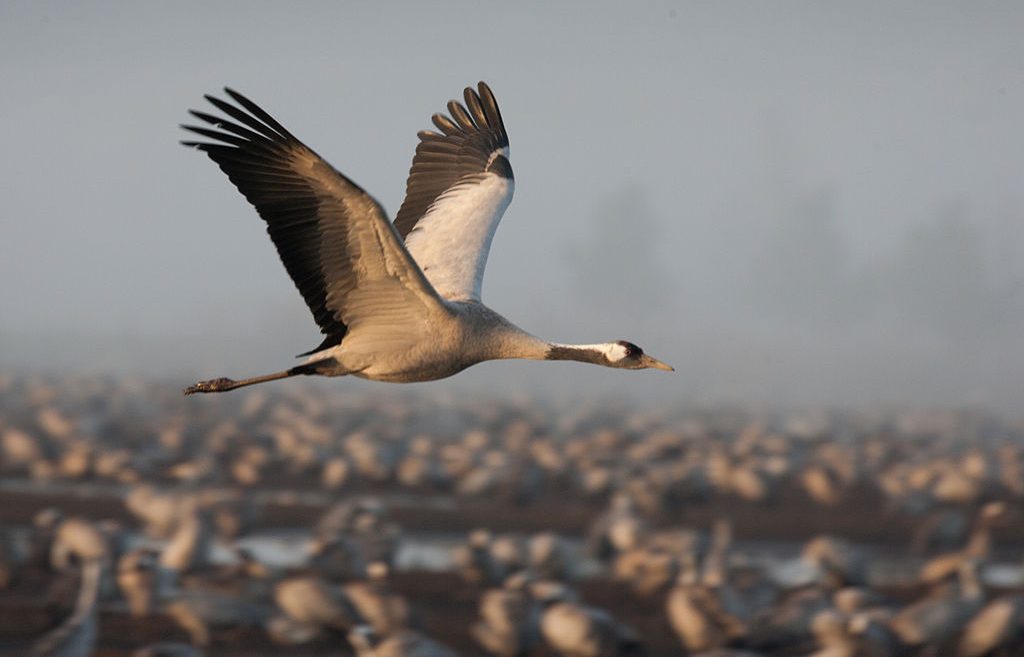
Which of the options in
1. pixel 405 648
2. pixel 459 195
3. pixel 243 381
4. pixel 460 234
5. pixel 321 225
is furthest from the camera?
pixel 405 648

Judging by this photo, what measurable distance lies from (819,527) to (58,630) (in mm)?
11032

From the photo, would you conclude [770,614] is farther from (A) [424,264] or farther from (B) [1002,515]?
(B) [1002,515]

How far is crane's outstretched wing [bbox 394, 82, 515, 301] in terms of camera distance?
26.8 ft

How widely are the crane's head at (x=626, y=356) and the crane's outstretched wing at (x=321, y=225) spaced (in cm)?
121

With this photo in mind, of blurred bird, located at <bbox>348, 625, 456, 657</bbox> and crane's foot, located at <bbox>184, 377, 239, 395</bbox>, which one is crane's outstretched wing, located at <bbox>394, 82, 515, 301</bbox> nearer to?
crane's foot, located at <bbox>184, 377, 239, 395</bbox>

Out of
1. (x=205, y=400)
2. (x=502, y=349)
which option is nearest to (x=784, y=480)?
(x=502, y=349)

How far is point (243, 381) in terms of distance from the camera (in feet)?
22.9

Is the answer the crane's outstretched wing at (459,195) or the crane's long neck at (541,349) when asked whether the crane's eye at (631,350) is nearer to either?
the crane's long neck at (541,349)

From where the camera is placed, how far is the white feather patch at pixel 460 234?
7961 mm

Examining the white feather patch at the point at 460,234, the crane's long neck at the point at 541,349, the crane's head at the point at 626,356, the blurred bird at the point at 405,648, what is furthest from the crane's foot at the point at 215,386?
the blurred bird at the point at 405,648

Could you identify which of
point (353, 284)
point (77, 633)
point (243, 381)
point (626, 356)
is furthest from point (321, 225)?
point (77, 633)

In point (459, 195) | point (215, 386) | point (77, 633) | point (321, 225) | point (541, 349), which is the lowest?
point (77, 633)

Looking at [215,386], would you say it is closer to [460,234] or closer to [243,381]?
[243,381]

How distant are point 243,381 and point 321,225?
1.05 metres
